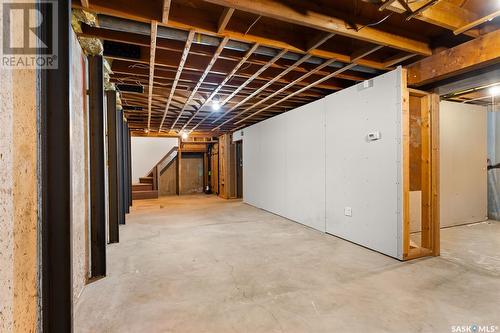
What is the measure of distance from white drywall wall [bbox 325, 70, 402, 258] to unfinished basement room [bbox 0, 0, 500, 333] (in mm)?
23

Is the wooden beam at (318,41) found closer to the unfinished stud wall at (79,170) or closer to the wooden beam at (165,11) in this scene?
the wooden beam at (165,11)

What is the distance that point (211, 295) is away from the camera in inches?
84.0

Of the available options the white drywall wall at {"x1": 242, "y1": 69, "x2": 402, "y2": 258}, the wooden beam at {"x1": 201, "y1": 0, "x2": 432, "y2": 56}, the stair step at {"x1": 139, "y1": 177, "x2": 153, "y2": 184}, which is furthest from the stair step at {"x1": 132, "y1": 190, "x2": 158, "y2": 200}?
the wooden beam at {"x1": 201, "y1": 0, "x2": 432, "y2": 56}

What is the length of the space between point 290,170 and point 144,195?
5.75 meters

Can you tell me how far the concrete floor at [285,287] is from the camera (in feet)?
5.78

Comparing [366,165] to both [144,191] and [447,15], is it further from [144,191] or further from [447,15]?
[144,191]

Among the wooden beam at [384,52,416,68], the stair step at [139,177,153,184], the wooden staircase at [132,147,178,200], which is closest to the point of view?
the wooden beam at [384,52,416,68]

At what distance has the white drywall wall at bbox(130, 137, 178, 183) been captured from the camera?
9461 mm

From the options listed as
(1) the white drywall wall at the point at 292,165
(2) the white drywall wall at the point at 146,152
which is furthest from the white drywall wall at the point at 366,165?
(2) the white drywall wall at the point at 146,152

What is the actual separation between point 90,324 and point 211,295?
2.95ft

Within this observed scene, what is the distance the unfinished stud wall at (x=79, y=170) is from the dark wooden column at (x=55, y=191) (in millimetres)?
705

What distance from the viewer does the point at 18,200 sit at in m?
1.14

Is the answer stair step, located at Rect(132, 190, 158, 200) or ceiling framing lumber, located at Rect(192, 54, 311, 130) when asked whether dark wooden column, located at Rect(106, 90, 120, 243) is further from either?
stair step, located at Rect(132, 190, 158, 200)

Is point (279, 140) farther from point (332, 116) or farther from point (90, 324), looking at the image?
point (90, 324)
